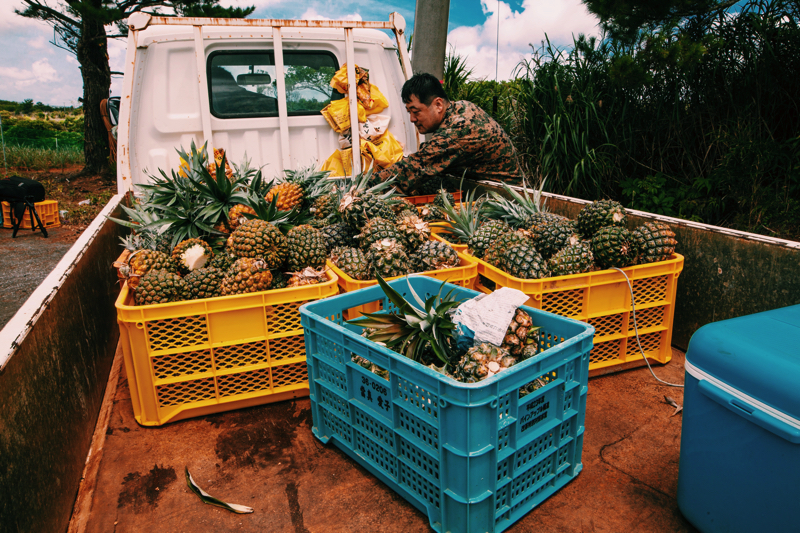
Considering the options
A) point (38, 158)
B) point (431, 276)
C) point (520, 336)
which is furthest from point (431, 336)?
point (38, 158)

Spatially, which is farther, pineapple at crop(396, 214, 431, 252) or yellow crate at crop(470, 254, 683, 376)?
pineapple at crop(396, 214, 431, 252)

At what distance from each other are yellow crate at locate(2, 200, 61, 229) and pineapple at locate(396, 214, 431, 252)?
1036cm

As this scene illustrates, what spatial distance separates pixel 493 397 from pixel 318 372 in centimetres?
98

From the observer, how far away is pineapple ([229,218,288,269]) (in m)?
2.75

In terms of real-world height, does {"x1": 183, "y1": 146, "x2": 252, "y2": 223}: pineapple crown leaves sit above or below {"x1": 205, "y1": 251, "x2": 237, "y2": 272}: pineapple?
above

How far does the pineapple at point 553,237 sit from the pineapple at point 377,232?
2.86 feet

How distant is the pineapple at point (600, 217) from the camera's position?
3053mm

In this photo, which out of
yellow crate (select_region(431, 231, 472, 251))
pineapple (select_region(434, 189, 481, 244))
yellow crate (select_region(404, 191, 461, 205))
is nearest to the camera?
yellow crate (select_region(431, 231, 472, 251))

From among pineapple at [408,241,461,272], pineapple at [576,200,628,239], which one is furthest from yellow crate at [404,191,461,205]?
pineapple at [576,200,628,239]

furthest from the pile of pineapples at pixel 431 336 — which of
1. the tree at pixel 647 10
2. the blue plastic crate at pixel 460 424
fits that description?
the tree at pixel 647 10

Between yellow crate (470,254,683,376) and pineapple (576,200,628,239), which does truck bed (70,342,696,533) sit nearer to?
yellow crate (470,254,683,376)

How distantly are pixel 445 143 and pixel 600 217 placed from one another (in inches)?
65.8

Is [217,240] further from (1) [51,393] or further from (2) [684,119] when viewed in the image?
(2) [684,119]

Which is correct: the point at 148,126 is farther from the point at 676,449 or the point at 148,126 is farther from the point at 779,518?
the point at 779,518
